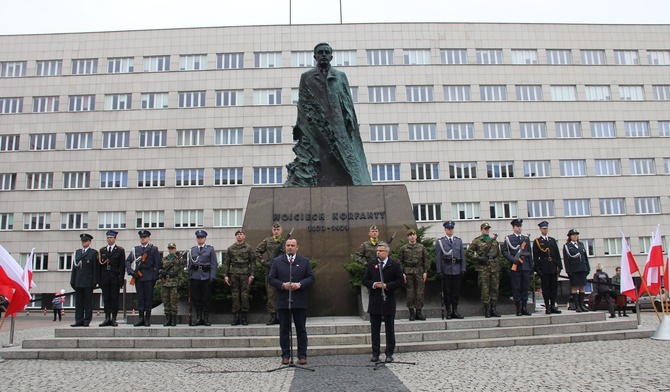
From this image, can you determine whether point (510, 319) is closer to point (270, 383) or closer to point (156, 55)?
point (270, 383)

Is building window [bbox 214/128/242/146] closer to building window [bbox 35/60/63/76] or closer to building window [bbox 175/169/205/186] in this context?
building window [bbox 175/169/205/186]

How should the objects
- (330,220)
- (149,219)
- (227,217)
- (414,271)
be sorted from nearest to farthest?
(414,271) → (330,220) → (227,217) → (149,219)

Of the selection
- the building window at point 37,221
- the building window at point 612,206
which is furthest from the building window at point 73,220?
the building window at point 612,206

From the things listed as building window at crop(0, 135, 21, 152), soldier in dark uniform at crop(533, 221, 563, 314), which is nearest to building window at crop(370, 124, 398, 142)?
building window at crop(0, 135, 21, 152)

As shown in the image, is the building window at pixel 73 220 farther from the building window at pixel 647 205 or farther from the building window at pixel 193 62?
A: the building window at pixel 647 205

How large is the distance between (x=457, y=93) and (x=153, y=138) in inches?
938

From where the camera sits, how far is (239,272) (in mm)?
11484

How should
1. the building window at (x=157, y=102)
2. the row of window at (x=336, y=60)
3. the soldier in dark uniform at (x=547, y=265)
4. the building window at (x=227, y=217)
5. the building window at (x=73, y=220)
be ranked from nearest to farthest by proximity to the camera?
the soldier in dark uniform at (x=547, y=265) < the building window at (x=227, y=217) < the building window at (x=73, y=220) < the building window at (x=157, y=102) < the row of window at (x=336, y=60)

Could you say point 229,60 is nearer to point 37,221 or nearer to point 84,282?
point 37,221

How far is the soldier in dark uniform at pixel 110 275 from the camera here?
1202cm

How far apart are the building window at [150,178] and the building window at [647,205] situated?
119ft

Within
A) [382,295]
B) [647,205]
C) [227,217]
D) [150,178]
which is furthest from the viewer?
[647,205]

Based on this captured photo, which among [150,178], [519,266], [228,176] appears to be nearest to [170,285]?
[519,266]

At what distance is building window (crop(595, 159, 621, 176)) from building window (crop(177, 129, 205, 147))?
30463 mm
